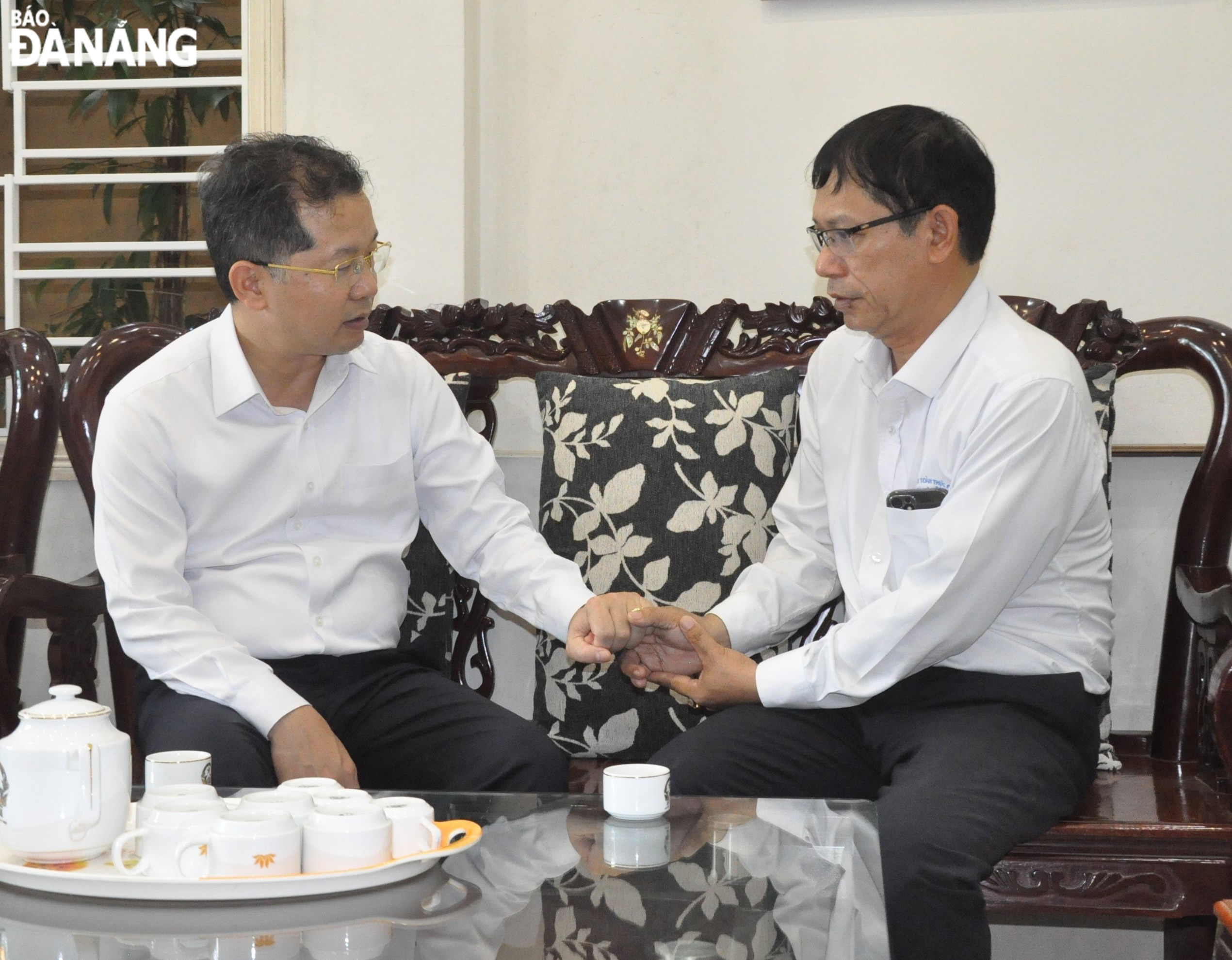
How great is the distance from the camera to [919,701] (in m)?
1.92

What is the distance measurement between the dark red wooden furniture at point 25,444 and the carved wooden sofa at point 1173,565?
2.02ft

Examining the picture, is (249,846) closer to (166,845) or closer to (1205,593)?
(166,845)

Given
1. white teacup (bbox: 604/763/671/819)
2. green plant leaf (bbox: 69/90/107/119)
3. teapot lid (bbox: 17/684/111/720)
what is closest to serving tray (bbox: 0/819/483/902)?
teapot lid (bbox: 17/684/111/720)

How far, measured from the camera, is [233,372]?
2.07 m

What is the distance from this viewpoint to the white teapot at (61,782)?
47.3 inches

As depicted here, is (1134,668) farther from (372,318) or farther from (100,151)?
(100,151)

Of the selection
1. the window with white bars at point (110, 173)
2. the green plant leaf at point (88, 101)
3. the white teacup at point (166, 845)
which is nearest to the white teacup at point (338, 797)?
the white teacup at point (166, 845)

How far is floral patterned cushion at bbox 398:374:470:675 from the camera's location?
91.7 inches

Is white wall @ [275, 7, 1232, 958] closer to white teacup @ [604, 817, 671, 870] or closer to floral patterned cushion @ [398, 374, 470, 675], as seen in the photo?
floral patterned cushion @ [398, 374, 470, 675]

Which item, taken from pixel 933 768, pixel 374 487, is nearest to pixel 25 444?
pixel 374 487

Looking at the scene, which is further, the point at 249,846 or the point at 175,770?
the point at 175,770

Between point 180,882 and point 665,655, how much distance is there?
39.4 inches

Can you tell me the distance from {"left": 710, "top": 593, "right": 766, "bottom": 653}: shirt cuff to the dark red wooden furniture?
1.22 meters

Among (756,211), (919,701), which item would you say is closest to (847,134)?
(756,211)
